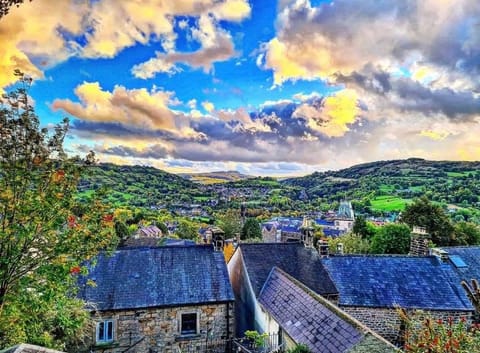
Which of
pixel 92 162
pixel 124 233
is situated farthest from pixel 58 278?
pixel 124 233

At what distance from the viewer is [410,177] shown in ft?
465

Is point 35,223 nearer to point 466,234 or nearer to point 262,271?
point 262,271

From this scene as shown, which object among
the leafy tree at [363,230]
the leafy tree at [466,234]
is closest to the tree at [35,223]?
the leafy tree at [466,234]

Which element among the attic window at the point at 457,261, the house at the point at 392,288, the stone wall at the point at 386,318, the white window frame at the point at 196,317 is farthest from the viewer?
the attic window at the point at 457,261

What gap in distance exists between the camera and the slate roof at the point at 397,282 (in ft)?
58.3

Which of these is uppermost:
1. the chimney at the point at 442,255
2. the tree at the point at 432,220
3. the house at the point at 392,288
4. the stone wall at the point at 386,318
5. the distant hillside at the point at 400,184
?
the distant hillside at the point at 400,184

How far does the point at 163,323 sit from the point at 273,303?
5277 mm

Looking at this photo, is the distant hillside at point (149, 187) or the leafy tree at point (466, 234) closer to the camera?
the leafy tree at point (466, 234)

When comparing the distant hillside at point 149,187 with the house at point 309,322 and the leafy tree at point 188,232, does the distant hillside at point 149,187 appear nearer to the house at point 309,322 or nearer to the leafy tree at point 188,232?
the leafy tree at point 188,232

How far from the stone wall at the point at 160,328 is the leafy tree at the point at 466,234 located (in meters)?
37.4

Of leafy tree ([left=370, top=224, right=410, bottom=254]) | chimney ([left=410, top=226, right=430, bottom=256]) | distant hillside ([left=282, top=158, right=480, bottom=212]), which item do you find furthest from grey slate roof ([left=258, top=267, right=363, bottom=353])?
distant hillside ([left=282, top=158, right=480, bottom=212])

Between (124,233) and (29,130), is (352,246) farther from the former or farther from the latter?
(124,233)

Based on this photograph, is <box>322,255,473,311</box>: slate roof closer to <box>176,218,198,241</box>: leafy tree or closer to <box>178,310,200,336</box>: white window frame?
<box>178,310,200,336</box>: white window frame

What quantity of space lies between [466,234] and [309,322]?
135 ft
